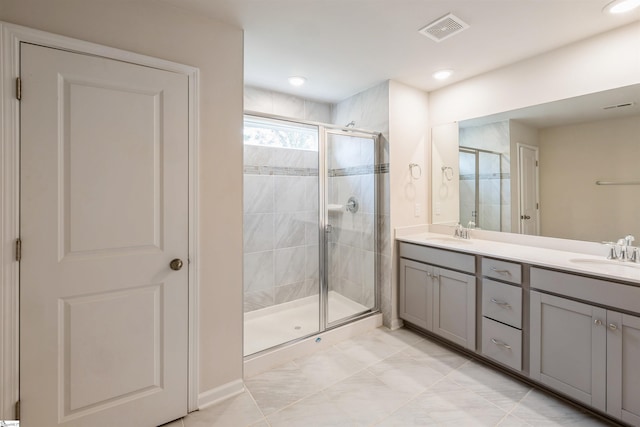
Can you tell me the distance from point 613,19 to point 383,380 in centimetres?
282

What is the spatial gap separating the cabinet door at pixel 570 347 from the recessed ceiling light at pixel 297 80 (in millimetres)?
2598

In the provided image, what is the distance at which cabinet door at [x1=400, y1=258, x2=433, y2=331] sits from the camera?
258 centimetres

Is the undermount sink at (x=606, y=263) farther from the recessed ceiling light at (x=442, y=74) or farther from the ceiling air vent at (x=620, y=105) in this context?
the recessed ceiling light at (x=442, y=74)

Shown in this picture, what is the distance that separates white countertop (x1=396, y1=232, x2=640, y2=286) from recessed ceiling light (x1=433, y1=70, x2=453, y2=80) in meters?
1.55

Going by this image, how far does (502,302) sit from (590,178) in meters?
1.15

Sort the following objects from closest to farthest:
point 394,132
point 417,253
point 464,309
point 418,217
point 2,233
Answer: point 2,233 → point 464,309 → point 417,253 → point 394,132 → point 418,217

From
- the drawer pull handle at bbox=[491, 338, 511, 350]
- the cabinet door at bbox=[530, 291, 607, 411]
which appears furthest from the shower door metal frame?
the cabinet door at bbox=[530, 291, 607, 411]

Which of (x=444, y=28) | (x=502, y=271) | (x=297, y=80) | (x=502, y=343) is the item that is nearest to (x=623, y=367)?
(x=502, y=343)

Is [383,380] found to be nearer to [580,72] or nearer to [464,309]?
[464,309]

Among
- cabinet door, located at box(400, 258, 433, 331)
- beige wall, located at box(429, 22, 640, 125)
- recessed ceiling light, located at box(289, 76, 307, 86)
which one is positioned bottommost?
cabinet door, located at box(400, 258, 433, 331)

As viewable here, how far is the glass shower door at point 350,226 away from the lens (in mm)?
2738

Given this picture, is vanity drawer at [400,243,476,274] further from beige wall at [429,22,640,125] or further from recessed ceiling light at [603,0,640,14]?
recessed ceiling light at [603,0,640,14]

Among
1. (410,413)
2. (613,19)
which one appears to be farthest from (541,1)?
(410,413)

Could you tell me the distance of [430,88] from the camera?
9.91ft
